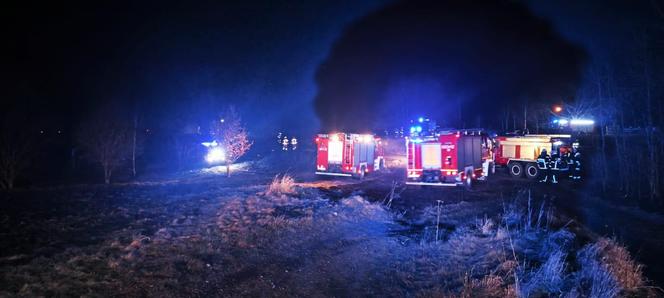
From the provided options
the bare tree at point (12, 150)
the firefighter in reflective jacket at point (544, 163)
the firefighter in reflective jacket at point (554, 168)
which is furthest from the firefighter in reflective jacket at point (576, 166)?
the bare tree at point (12, 150)

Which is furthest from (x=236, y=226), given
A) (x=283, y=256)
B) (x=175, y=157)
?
(x=175, y=157)

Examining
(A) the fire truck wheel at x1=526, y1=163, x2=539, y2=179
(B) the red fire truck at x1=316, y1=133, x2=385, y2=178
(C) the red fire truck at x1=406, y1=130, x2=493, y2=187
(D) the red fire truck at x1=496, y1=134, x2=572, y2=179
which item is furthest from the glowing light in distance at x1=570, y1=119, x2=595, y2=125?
(B) the red fire truck at x1=316, y1=133, x2=385, y2=178

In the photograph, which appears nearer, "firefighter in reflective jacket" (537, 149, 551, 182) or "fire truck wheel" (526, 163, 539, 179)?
"firefighter in reflective jacket" (537, 149, 551, 182)

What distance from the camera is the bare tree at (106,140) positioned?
77.5 ft

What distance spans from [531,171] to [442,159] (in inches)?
355

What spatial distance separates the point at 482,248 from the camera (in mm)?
7906

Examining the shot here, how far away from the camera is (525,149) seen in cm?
2555

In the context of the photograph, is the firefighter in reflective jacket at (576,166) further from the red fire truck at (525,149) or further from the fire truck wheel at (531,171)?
the fire truck wheel at (531,171)

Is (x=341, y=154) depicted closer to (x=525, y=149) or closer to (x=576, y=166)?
(x=525, y=149)

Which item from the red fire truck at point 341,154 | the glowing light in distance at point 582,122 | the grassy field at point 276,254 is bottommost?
the grassy field at point 276,254

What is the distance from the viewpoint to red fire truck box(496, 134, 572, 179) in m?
24.8

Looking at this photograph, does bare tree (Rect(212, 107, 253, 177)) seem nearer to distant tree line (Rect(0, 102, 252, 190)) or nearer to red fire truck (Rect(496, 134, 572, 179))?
distant tree line (Rect(0, 102, 252, 190))

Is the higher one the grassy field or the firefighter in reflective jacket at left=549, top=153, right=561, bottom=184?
the firefighter in reflective jacket at left=549, top=153, right=561, bottom=184

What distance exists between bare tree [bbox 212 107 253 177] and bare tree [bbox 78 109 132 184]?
6.02 meters
